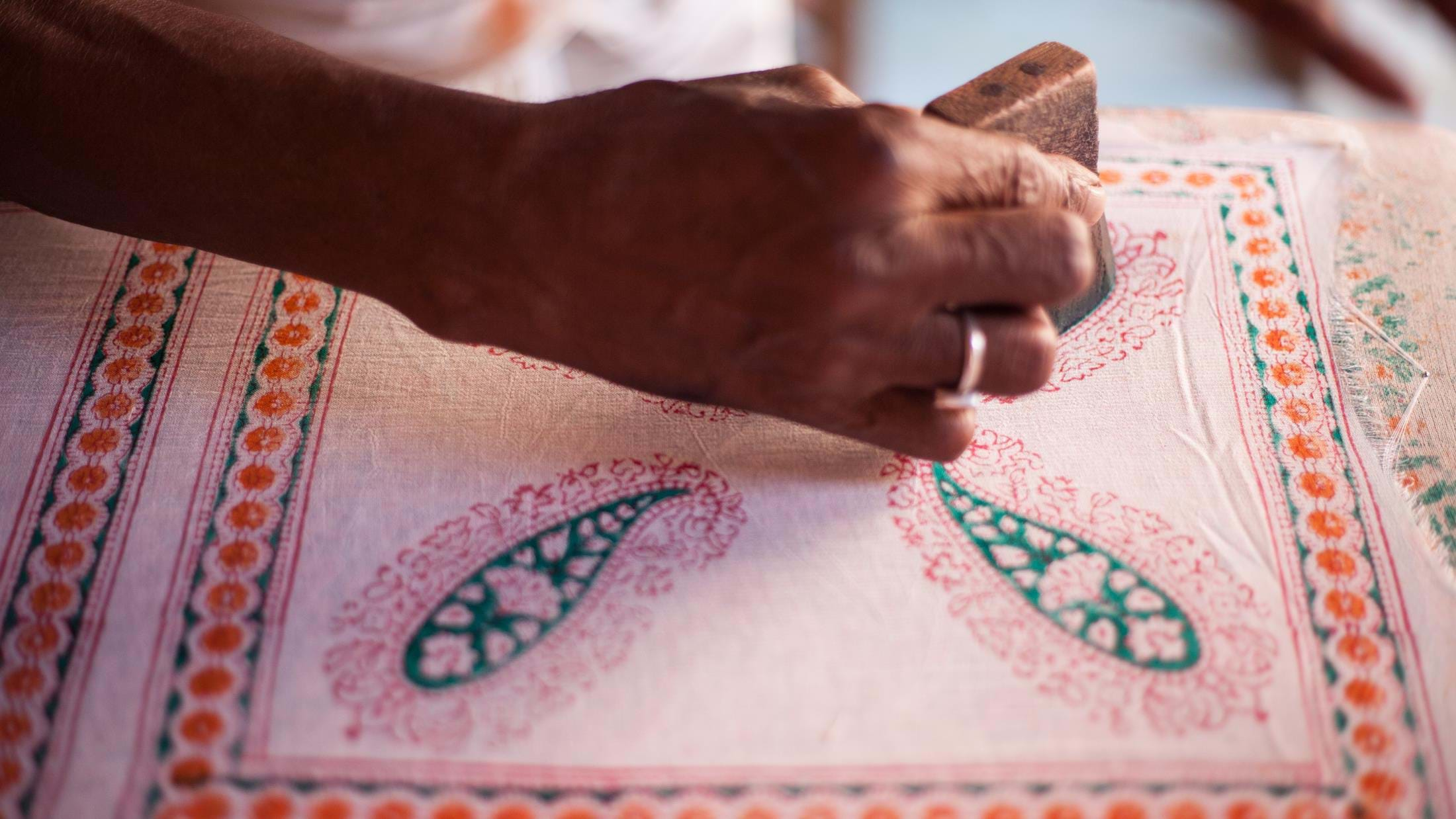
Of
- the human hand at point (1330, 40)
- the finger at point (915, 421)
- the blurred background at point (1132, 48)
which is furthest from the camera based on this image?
the blurred background at point (1132, 48)

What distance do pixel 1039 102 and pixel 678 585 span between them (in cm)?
39

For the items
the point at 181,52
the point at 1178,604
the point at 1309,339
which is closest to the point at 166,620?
the point at 181,52

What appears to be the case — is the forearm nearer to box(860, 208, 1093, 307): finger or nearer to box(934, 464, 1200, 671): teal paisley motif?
box(860, 208, 1093, 307): finger

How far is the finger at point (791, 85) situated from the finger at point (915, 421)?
20 centimetres

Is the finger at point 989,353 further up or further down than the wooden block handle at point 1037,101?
further down

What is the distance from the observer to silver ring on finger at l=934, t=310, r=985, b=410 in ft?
2.15

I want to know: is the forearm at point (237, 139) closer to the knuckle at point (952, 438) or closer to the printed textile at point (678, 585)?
the printed textile at point (678, 585)

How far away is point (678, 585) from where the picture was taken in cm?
68

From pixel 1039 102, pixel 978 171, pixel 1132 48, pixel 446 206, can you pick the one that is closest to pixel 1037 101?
pixel 1039 102

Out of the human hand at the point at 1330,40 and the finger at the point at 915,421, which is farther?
the human hand at the point at 1330,40

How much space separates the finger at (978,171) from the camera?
0.63 metres

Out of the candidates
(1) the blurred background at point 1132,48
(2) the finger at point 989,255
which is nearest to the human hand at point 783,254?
(2) the finger at point 989,255

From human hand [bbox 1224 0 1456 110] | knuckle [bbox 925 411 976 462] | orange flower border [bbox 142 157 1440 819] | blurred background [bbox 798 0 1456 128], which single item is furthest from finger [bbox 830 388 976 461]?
blurred background [bbox 798 0 1456 128]

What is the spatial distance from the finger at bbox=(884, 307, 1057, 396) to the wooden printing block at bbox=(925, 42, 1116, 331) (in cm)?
13
